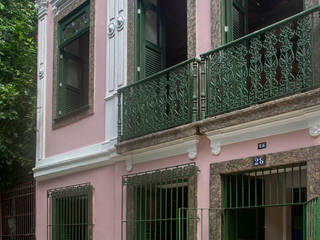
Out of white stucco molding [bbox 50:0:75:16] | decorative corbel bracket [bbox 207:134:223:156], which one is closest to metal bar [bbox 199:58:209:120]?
decorative corbel bracket [bbox 207:134:223:156]

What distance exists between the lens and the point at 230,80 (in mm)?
6773

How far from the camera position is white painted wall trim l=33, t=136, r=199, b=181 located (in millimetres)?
7516

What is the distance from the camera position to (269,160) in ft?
20.3

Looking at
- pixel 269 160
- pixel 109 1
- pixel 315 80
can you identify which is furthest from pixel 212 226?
pixel 109 1

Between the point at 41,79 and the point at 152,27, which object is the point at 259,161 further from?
the point at 41,79


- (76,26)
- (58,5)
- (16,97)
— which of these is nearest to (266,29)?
(76,26)

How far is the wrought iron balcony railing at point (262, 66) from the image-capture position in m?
5.90

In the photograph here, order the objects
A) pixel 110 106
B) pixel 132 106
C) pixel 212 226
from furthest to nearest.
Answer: pixel 110 106
pixel 132 106
pixel 212 226

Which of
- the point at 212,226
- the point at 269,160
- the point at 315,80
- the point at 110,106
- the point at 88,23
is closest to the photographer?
the point at 315,80

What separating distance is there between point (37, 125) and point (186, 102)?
198 inches

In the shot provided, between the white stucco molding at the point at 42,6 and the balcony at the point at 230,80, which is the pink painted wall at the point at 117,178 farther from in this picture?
the white stucco molding at the point at 42,6

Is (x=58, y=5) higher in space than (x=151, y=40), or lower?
higher

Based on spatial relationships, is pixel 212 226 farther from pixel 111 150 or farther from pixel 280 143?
pixel 111 150

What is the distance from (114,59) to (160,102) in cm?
181
